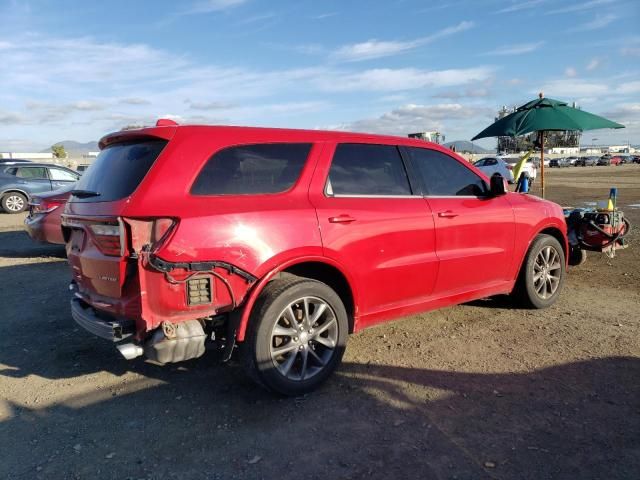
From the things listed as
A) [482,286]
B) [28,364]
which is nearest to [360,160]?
[482,286]

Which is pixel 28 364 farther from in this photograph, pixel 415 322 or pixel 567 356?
pixel 567 356

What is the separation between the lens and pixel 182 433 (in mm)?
3184

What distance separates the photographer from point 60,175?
53.6 ft

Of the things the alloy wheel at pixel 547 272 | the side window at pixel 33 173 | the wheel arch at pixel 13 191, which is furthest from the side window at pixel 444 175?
the wheel arch at pixel 13 191

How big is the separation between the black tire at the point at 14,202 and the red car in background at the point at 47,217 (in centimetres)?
922

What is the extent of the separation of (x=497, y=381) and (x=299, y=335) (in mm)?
1497

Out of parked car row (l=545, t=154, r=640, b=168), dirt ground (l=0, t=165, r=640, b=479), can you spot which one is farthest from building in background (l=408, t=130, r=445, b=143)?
parked car row (l=545, t=154, r=640, b=168)

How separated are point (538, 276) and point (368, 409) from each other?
287cm

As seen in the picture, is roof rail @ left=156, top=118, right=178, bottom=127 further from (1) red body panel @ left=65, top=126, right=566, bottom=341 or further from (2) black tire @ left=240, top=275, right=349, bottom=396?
(2) black tire @ left=240, top=275, right=349, bottom=396

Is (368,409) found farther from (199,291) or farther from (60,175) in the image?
(60,175)

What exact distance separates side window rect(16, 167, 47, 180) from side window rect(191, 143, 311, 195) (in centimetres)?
1536

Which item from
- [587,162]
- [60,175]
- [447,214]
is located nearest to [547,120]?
[447,214]

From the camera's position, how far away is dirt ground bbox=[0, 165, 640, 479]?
111 inches

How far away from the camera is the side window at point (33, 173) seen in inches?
637
